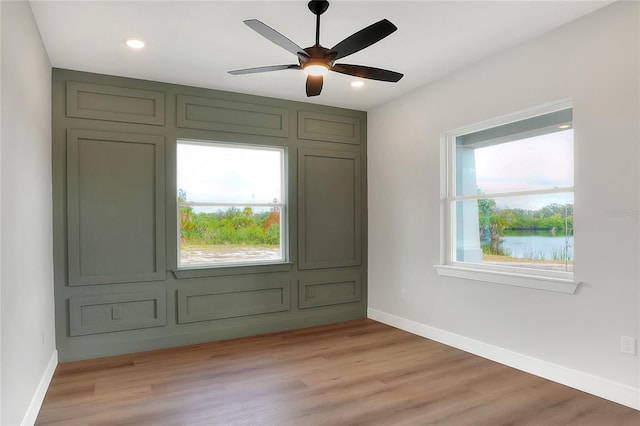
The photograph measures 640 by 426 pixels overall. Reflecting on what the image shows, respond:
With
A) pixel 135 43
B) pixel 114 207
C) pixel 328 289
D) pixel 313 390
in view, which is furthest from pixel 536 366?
pixel 135 43

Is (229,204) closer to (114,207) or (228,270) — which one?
(228,270)

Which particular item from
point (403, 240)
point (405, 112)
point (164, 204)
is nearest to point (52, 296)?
point (164, 204)

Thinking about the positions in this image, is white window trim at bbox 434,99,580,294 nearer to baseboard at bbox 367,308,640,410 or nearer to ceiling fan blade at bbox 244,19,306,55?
baseboard at bbox 367,308,640,410

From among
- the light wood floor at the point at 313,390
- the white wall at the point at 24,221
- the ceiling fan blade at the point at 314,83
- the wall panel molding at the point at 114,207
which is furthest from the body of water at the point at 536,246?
the white wall at the point at 24,221

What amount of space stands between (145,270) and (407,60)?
3.15 metres

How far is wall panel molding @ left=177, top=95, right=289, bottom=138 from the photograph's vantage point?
14.1ft

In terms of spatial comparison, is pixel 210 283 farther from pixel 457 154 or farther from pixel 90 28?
pixel 457 154

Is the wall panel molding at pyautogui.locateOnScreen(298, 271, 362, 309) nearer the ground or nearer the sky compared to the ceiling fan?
nearer the ground

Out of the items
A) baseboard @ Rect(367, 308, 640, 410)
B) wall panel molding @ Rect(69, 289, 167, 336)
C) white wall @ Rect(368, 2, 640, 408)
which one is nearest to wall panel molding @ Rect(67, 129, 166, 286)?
wall panel molding @ Rect(69, 289, 167, 336)

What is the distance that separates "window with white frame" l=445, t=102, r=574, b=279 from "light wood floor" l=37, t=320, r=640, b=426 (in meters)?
0.92

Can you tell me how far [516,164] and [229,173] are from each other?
9.39 ft

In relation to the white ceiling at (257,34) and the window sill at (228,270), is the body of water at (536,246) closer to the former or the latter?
the white ceiling at (257,34)

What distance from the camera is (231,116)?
14.8 ft

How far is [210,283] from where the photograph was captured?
174 inches
